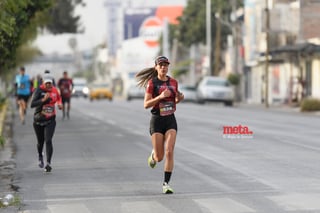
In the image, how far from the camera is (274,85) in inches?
2840

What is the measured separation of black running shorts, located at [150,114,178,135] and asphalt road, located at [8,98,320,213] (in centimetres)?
84

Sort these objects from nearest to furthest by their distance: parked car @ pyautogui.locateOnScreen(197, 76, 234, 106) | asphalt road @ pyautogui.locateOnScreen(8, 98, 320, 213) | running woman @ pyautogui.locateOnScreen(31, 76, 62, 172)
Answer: asphalt road @ pyautogui.locateOnScreen(8, 98, 320, 213) → running woman @ pyautogui.locateOnScreen(31, 76, 62, 172) → parked car @ pyautogui.locateOnScreen(197, 76, 234, 106)

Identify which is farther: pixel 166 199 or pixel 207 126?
pixel 207 126

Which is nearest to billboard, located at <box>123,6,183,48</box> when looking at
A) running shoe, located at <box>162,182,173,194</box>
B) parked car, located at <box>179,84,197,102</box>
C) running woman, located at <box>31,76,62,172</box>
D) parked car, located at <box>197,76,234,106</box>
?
parked car, located at <box>179,84,197,102</box>

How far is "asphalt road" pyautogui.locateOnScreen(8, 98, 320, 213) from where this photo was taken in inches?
462

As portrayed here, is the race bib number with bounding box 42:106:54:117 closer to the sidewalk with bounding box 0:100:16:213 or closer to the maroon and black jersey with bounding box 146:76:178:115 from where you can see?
the sidewalk with bounding box 0:100:16:213

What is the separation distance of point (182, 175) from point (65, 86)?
20.1m

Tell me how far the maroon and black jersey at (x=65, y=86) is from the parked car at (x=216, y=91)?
28.6m

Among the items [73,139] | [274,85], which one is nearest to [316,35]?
[274,85]

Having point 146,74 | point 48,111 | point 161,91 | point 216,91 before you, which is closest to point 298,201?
point 161,91

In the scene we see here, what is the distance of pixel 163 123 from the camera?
42.9 feet

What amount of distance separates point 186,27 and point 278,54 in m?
31.6

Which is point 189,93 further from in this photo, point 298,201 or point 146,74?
point 298,201

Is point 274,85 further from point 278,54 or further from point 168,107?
point 168,107
